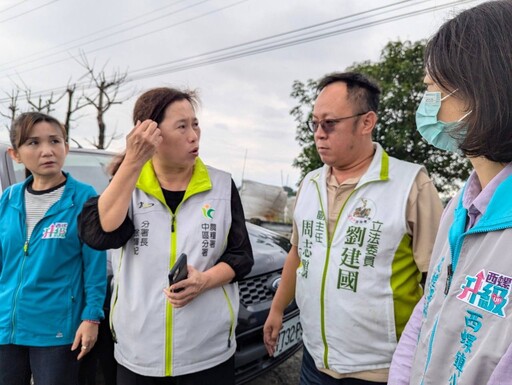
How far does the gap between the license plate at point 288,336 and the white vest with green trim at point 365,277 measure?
29.8 inches

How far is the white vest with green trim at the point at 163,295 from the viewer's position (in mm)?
1459

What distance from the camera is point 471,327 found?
0.78 m

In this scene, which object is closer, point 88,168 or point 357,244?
point 357,244

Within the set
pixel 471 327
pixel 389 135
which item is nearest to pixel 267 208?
pixel 389 135

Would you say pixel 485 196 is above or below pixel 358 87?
below

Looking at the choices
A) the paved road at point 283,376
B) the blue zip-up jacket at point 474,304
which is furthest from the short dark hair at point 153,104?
the paved road at point 283,376

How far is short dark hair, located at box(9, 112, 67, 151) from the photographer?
1.86 meters

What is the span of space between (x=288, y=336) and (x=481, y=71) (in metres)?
2.00

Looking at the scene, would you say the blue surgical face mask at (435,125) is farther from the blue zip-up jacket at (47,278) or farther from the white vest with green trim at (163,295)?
the blue zip-up jacket at (47,278)

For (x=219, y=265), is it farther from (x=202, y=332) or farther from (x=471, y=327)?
(x=471, y=327)

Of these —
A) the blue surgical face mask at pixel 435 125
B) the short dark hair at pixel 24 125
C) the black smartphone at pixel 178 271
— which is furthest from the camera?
the short dark hair at pixel 24 125

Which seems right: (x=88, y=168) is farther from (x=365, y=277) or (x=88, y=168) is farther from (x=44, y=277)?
(x=365, y=277)

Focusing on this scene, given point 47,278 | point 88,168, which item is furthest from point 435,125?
point 88,168

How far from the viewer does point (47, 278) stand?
1.73 metres
